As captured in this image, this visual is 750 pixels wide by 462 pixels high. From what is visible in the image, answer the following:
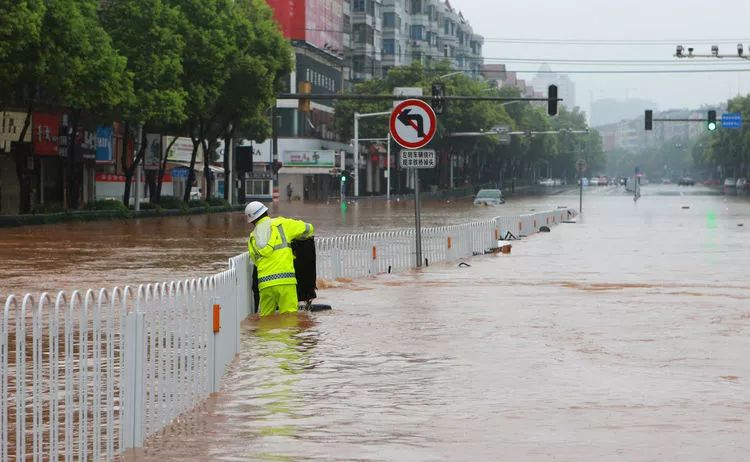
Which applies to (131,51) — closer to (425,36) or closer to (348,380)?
(348,380)

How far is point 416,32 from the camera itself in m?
169

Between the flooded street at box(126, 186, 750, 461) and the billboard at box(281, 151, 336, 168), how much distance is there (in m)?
96.4

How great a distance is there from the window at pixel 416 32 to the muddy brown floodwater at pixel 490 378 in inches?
5739

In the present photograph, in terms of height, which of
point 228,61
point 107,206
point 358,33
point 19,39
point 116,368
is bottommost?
point 107,206

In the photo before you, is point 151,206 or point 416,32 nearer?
point 151,206

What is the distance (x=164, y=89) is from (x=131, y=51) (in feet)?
7.10

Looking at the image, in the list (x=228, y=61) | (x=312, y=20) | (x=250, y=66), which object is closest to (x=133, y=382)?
(x=228, y=61)

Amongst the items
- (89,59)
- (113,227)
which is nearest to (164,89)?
(89,59)

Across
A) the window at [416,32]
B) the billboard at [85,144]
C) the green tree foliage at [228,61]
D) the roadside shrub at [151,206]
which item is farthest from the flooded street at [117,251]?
the window at [416,32]

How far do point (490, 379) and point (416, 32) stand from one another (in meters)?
158

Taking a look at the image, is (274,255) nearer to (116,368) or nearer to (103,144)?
(116,368)

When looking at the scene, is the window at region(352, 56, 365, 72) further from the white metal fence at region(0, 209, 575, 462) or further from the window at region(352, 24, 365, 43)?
the white metal fence at region(0, 209, 575, 462)

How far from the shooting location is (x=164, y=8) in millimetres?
63688

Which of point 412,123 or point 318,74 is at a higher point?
point 318,74
